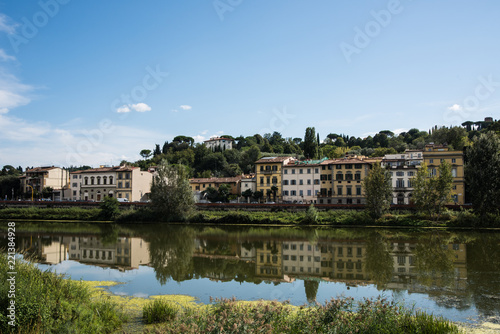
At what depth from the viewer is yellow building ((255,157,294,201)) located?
220ft

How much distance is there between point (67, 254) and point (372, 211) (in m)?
36.1

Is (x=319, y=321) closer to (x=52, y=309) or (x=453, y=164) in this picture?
(x=52, y=309)

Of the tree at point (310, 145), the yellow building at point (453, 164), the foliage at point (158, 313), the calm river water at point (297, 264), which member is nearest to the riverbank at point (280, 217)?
the calm river water at point (297, 264)

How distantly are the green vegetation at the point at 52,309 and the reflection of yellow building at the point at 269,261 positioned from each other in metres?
10.5

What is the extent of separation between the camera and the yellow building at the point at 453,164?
5628 centimetres

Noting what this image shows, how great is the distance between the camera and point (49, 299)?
1114 centimetres

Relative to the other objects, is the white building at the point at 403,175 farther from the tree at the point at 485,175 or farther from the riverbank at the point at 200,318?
the riverbank at the point at 200,318

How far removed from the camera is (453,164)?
189 feet

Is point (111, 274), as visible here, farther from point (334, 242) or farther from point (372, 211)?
point (372, 211)

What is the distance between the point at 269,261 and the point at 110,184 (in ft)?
194

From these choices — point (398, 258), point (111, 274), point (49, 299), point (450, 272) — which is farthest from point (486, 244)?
point (49, 299)

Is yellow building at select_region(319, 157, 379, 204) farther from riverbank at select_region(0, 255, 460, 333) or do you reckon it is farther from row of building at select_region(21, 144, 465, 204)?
riverbank at select_region(0, 255, 460, 333)

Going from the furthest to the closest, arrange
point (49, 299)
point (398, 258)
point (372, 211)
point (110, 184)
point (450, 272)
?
1. point (110, 184)
2. point (372, 211)
3. point (398, 258)
4. point (450, 272)
5. point (49, 299)

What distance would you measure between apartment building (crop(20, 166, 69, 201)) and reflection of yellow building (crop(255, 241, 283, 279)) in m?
67.0
